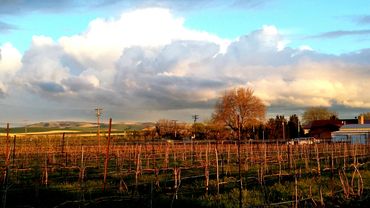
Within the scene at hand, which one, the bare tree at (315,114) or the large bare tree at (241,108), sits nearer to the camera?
the large bare tree at (241,108)

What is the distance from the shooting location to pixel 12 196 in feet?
37.8

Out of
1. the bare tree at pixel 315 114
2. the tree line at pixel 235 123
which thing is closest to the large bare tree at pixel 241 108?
the tree line at pixel 235 123

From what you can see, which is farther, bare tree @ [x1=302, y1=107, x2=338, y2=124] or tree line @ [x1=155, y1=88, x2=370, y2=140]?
bare tree @ [x1=302, y1=107, x2=338, y2=124]

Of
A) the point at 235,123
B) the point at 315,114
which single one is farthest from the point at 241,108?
the point at 315,114

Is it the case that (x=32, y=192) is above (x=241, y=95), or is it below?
below

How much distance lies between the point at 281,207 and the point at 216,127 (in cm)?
5586

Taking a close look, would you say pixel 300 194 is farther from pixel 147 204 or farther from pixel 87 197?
pixel 87 197

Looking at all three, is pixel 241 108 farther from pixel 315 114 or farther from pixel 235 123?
pixel 315 114

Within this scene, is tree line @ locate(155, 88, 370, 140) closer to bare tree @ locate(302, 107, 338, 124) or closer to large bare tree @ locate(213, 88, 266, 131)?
large bare tree @ locate(213, 88, 266, 131)

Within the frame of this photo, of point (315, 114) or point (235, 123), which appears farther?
point (315, 114)

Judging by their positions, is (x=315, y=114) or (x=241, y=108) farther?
(x=315, y=114)

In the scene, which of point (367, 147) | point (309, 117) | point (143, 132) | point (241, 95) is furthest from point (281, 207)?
point (309, 117)

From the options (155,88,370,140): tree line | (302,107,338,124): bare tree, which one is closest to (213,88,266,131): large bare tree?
(155,88,370,140): tree line

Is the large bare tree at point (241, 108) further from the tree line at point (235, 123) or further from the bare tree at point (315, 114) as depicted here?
the bare tree at point (315, 114)
